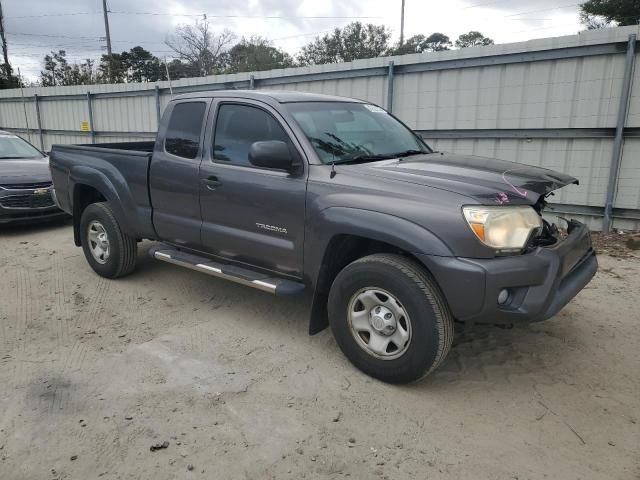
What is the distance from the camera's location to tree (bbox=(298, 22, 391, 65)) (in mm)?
43812

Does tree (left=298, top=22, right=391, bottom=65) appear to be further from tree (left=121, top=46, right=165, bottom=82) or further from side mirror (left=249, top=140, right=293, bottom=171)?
side mirror (left=249, top=140, right=293, bottom=171)

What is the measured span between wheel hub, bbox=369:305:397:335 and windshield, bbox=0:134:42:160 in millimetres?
7832

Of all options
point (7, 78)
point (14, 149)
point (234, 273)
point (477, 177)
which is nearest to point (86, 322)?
point (234, 273)

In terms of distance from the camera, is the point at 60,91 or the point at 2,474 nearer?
the point at 2,474

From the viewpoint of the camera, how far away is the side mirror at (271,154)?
3.44 metres

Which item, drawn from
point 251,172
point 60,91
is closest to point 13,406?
point 251,172

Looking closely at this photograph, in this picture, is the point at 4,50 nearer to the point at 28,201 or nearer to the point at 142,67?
the point at 142,67

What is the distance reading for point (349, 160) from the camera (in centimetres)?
371

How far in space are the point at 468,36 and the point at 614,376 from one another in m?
50.2

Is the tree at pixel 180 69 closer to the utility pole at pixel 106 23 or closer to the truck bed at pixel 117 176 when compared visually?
the utility pole at pixel 106 23

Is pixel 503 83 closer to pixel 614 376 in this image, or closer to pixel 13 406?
pixel 614 376

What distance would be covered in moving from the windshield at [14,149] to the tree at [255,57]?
30.6 m

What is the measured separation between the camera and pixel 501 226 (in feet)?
9.63

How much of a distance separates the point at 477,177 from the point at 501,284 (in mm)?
766
